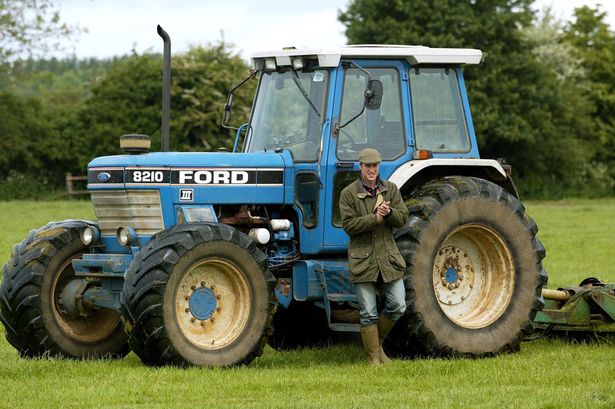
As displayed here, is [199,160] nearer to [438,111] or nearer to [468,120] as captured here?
[438,111]

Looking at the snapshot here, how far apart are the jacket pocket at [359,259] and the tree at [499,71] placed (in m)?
43.3

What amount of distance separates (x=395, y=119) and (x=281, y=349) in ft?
8.19

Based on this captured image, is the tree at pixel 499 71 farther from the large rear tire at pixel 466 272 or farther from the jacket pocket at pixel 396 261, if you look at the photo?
the jacket pocket at pixel 396 261

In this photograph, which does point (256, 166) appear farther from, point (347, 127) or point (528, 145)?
point (528, 145)

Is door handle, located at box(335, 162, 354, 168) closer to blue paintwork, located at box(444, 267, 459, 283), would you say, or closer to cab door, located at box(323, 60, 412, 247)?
cab door, located at box(323, 60, 412, 247)

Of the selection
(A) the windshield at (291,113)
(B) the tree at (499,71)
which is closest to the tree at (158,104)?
(B) the tree at (499,71)

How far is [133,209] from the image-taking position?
1075 cm

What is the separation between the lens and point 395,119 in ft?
36.9

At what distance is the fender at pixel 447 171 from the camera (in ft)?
36.0

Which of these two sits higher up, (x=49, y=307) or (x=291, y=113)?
(x=291, y=113)

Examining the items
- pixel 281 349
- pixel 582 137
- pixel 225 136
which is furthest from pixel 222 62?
pixel 281 349

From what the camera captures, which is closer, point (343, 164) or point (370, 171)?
point (370, 171)

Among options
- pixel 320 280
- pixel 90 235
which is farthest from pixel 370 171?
pixel 90 235

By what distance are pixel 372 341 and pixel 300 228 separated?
3.79 feet
